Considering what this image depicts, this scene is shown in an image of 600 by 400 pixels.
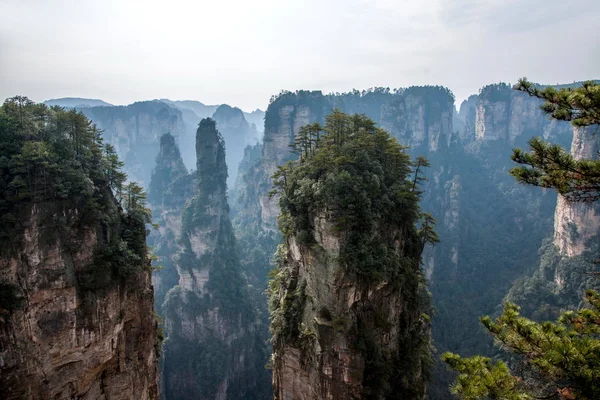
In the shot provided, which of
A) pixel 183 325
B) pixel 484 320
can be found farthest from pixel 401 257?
pixel 183 325

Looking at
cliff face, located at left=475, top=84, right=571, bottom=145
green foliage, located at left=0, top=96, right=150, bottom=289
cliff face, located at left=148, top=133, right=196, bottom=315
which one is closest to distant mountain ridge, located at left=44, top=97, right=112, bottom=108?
cliff face, located at left=148, top=133, right=196, bottom=315

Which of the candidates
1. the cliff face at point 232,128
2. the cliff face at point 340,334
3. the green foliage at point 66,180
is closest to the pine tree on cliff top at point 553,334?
the cliff face at point 340,334

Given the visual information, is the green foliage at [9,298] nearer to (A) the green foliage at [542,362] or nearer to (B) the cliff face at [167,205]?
(A) the green foliage at [542,362]

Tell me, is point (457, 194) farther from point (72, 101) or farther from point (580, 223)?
point (72, 101)

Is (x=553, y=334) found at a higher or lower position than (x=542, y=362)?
higher

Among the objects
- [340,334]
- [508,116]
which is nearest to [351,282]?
[340,334]

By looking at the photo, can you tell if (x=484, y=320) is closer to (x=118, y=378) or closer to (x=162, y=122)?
(x=118, y=378)
